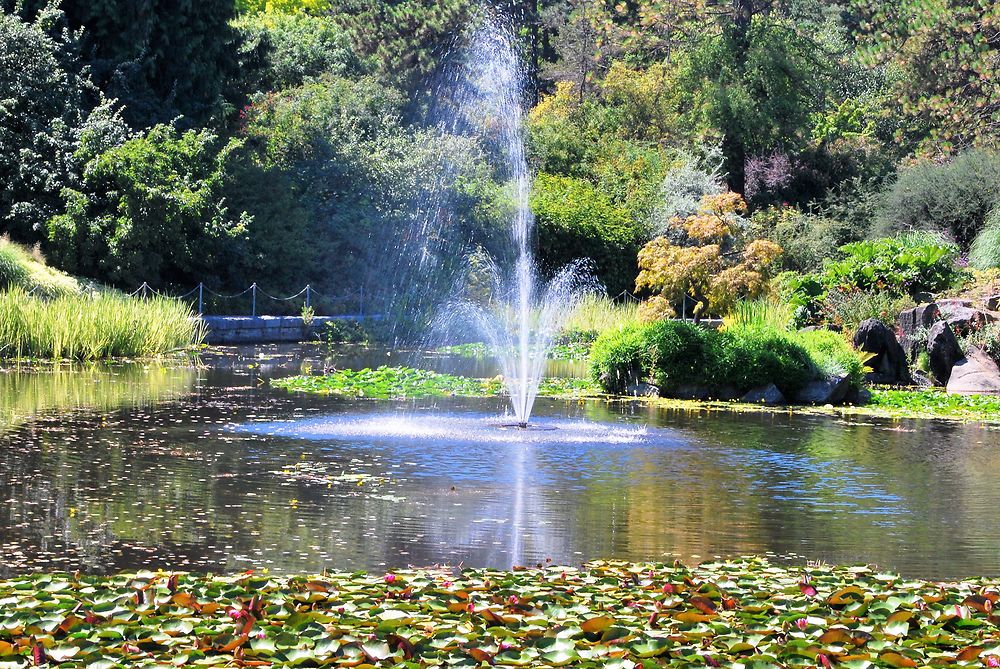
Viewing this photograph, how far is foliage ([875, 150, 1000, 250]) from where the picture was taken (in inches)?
1321

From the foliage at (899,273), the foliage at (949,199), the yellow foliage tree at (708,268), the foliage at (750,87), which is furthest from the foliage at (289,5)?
the foliage at (899,273)

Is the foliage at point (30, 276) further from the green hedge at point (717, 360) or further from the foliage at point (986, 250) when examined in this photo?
the foliage at point (986, 250)

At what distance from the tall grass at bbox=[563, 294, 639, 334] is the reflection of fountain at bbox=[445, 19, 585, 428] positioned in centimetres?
31

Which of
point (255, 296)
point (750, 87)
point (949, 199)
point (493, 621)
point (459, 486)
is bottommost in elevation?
point (493, 621)

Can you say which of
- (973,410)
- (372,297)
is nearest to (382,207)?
(372,297)

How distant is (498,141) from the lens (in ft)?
140

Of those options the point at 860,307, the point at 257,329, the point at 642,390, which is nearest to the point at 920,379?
the point at 860,307

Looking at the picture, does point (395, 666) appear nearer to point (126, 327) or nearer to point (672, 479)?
point (672, 479)

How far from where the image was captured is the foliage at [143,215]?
28.2 meters

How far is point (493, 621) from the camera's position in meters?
5.73

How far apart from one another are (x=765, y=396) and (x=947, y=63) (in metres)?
23.3

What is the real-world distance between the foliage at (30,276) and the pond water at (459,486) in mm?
9350

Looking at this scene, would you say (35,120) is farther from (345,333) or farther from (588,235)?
(588,235)

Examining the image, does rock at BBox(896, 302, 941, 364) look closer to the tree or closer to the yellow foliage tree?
the yellow foliage tree
